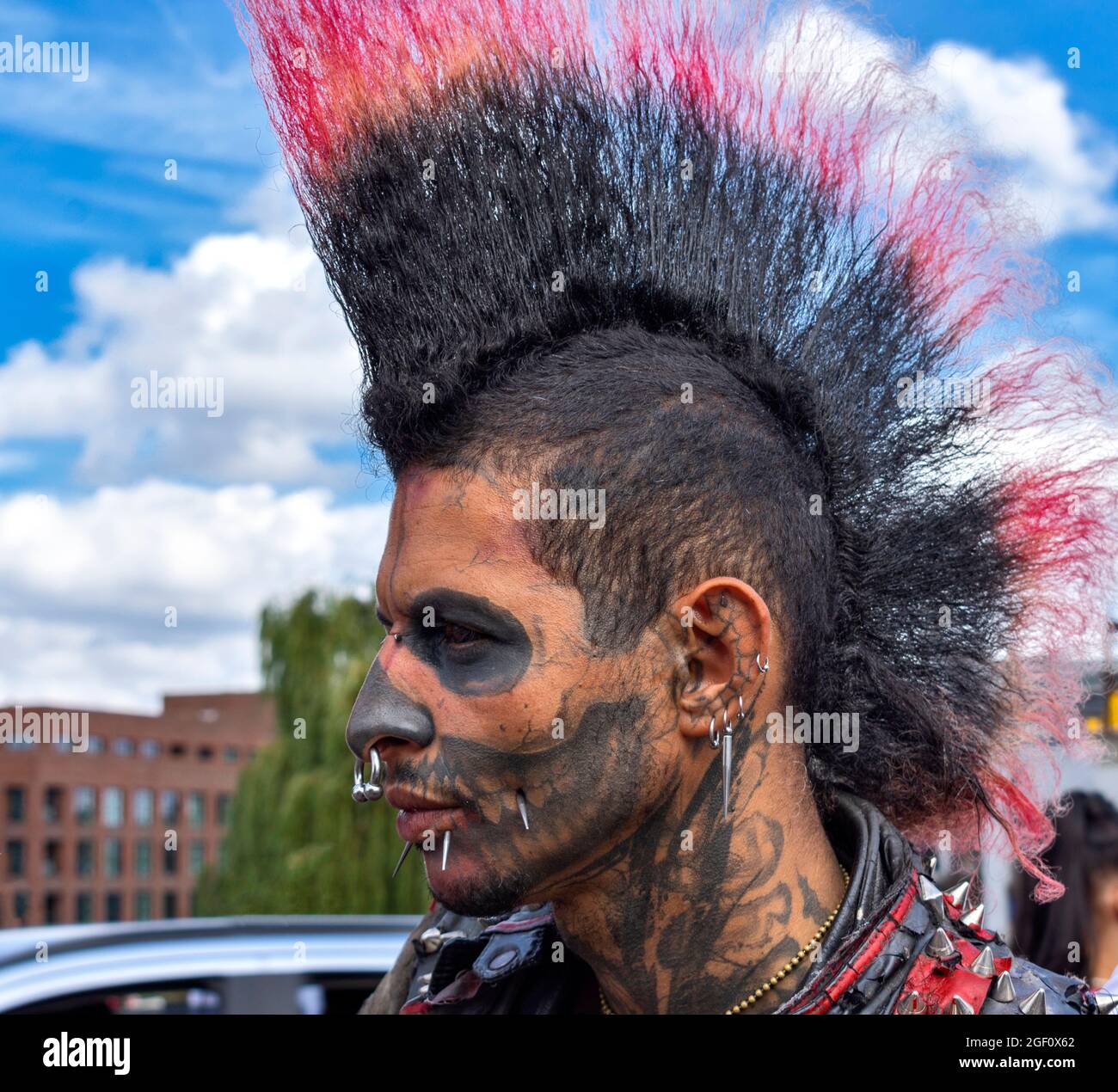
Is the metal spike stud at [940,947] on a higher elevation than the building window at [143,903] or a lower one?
higher

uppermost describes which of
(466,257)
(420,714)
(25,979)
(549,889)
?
(466,257)

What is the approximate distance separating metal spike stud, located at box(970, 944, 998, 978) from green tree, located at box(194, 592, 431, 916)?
49.2ft

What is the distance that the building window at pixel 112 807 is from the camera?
4959cm

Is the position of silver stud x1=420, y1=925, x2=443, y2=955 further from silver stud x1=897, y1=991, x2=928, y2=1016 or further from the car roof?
the car roof

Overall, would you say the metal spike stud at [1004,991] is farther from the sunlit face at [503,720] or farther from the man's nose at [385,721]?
the man's nose at [385,721]

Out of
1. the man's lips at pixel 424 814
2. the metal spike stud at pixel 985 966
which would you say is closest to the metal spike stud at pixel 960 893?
the metal spike stud at pixel 985 966

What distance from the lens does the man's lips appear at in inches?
88.4

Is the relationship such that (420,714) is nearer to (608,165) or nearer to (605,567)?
(605,567)

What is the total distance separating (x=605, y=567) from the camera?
227cm

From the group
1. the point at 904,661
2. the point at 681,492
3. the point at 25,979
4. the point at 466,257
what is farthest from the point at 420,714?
the point at 25,979

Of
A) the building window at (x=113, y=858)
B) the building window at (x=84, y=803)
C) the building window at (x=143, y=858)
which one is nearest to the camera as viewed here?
the building window at (x=84, y=803)

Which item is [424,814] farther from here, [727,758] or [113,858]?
[113,858]

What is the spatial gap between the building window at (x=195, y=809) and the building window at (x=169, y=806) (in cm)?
56

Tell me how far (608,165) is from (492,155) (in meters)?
0.23
